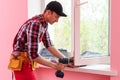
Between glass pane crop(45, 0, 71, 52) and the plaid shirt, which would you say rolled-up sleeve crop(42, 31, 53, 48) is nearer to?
the plaid shirt

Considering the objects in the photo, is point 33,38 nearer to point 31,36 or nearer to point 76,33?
point 31,36

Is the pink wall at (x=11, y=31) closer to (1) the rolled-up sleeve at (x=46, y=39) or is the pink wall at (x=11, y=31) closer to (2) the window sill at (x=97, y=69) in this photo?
(2) the window sill at (x=97, y=69)

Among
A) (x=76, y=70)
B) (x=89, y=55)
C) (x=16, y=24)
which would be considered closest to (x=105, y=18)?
(x=89, y=55)

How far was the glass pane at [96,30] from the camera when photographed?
7.21 ft

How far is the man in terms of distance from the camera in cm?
183

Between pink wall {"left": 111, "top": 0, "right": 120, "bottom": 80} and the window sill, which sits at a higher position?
pink wall {"left": 111, "top": 0, "right": 120, "bottom": 80}

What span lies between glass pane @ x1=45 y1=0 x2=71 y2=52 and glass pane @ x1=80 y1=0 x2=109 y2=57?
0.43 metres

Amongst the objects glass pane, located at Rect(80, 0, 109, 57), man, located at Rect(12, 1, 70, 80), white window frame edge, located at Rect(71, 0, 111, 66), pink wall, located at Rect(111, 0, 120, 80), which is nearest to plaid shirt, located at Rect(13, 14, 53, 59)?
man, located at Rect(12, 1, 70, 80)

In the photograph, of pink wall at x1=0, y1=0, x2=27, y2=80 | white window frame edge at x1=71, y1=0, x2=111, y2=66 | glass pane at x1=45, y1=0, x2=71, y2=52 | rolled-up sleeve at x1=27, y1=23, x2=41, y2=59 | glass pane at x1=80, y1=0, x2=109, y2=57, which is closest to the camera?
rolled-up sleeve at x1=27, y1=23, x2=41, y2=59

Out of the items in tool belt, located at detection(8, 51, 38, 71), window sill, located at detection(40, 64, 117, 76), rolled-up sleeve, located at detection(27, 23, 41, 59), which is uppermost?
rolled-up sleeve, located at detection(27, 23, 41, 59)

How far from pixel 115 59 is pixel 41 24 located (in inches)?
26.2

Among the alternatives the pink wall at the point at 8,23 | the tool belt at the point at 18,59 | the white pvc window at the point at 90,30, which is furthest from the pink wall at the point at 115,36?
the pink wall at the point at 8,23

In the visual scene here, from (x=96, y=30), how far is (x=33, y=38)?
26.8 inches

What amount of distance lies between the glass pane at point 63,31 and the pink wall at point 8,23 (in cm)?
39
